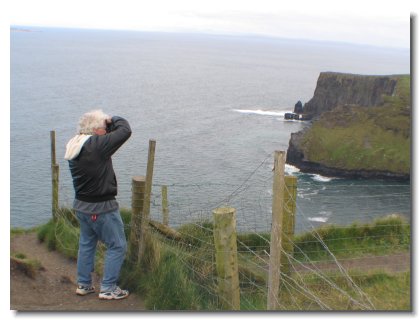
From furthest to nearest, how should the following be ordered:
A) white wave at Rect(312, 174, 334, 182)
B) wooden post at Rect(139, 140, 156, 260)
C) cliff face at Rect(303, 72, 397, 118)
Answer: cliff face at Rect(303, 72, 397, 118)
white wave at Rect(312, 174, 334, 182)
wooden post at Rect(139, 140, 156, 260)

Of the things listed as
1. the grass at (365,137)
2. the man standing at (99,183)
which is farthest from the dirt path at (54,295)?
the grass at (365,137)

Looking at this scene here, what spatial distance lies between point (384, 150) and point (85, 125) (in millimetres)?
44857

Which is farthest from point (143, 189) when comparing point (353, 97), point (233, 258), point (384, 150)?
point (353, 97)

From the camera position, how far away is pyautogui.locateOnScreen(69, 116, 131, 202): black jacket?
495 centimetres

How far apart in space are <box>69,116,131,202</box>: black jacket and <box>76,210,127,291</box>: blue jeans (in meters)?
0.22

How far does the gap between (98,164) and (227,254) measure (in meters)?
1.41

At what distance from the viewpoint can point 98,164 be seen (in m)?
5.00

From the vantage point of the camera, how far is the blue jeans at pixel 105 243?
5.24 metres

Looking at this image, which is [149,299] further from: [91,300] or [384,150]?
[384,150]

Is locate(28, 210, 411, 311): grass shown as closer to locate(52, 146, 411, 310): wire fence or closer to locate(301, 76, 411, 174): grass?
locate(52, 146, 411, 310): wire fence

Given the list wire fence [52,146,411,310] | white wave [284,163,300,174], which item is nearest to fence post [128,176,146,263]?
wire fence [52,146,411,310]

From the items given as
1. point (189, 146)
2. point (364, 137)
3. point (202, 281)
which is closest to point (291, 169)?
point (364, 137)

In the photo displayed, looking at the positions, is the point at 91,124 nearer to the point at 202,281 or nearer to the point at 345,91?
the point at 202,281

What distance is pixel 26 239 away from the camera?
8492mm
